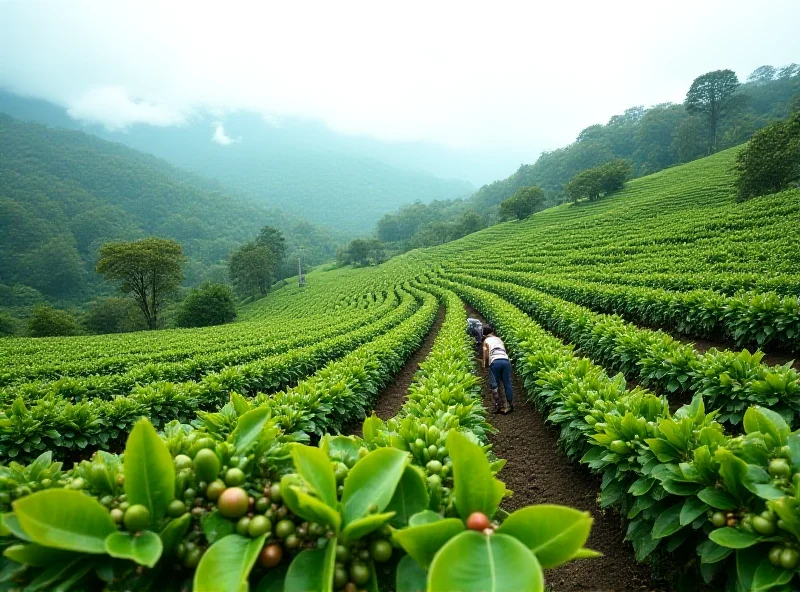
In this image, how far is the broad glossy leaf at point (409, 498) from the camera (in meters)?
1.09

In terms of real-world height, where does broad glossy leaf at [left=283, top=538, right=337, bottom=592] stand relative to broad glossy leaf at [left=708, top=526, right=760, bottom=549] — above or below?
above

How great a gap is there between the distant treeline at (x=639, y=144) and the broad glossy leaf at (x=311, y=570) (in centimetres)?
7047

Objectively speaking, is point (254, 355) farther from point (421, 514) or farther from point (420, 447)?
point (421, 514)

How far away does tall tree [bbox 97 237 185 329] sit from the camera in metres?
29.6

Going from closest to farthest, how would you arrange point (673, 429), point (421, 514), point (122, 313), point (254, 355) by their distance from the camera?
point (421, 514) < point (673, 429) < point (254, 355) < point (122, 313)

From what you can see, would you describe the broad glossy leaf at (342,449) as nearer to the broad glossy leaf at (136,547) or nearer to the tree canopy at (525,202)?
the broad glossy leaf at (136,547)

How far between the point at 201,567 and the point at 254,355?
11.1 meters

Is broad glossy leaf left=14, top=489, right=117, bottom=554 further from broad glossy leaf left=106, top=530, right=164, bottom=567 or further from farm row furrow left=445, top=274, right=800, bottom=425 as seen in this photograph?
farm row furrow left=445, top=274, right=800, bottom=425

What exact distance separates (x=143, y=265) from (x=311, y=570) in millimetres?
36583

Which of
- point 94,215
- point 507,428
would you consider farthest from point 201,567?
point 94,215

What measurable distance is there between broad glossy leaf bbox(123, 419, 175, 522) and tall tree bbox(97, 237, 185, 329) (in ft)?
118

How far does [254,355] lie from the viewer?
1118 cm

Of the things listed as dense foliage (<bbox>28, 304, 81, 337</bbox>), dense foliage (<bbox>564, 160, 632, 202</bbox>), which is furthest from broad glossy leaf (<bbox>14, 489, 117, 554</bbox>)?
dense foliage (<bbox>564, 160, 632, 202</bbox>)

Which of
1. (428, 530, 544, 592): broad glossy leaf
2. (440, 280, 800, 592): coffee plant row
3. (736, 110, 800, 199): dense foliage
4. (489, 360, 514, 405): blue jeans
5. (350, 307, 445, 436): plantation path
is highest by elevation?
(736, 110, 800, 199): dense foliage
